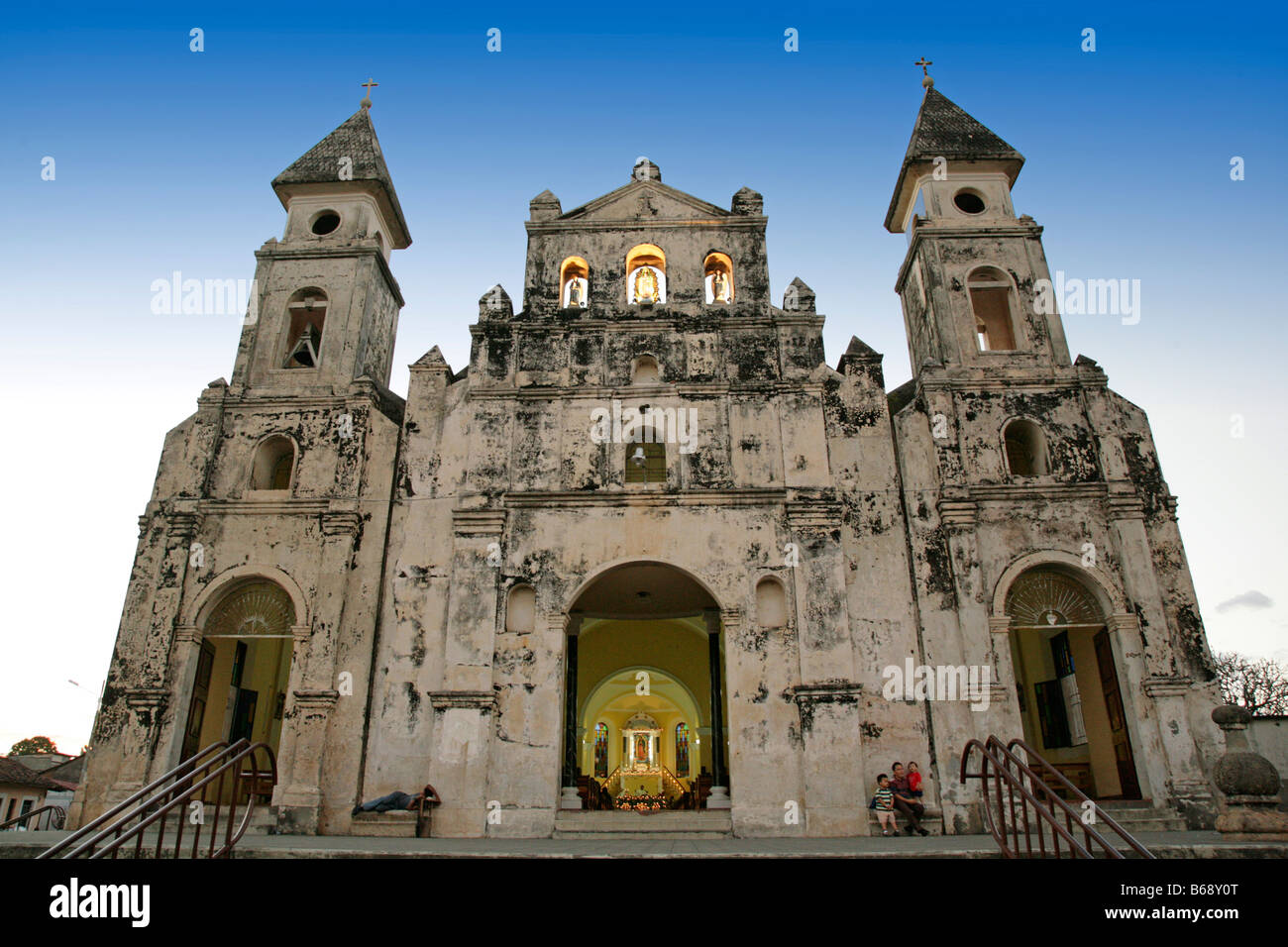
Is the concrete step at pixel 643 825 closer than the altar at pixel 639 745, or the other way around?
the concrete step at pixel 643 825

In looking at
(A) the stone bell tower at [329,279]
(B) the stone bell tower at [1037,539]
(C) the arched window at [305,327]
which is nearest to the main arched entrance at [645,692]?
(B) the stone bell tower at [1037,539]

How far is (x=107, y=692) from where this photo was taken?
14.7 metres

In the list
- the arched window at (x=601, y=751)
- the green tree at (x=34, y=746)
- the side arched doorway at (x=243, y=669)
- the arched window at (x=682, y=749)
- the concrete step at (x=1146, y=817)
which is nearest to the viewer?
the concrete step at (x=1146, y=817)

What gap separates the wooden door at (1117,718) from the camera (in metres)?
14.2

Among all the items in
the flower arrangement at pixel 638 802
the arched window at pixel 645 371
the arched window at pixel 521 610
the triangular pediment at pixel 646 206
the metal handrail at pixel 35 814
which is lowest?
the metal handrail at pixel 35 814

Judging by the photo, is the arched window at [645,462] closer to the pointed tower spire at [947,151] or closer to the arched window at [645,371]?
the arched window at [645,371]

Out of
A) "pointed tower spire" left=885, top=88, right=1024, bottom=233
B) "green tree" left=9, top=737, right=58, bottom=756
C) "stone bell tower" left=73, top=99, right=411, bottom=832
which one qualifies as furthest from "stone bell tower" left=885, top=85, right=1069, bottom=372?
"green tree" left=9, top=737, right=58, bottom=756

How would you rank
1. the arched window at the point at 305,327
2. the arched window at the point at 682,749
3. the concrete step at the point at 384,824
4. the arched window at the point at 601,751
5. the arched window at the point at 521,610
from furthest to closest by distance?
the arched window at the point at 601,751 < the arched window at the point at 682,749 < the arched window at the point at 305,327 < the arched window at the point at 521,610 < the concrete step at the point at 384,824

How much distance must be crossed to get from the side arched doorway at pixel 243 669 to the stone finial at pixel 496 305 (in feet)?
22.3

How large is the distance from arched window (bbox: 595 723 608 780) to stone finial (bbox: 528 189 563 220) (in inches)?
716

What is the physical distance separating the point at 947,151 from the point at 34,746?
67.1m

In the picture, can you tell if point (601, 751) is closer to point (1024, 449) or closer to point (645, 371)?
point (645, 371)
